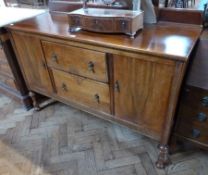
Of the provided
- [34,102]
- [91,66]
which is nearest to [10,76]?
[34,102]

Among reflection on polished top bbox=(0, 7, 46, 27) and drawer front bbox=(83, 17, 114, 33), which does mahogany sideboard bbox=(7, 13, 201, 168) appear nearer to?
drawer front bbox=(83, 17, 114, 33)

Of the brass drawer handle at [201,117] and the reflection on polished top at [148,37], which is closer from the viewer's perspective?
the reflection on polished top at [148,37]

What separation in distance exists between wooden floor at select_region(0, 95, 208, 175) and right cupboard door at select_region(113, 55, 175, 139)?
0.28 meters

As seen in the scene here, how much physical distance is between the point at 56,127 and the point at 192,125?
1054mm

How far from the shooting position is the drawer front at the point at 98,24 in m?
1.05

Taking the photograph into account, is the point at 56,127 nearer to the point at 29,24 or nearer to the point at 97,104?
the point at 97,104

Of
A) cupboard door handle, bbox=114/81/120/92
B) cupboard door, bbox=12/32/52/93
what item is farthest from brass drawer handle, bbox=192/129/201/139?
cupboard door, bbox=12/32/52/93

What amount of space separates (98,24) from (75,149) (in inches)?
35.9

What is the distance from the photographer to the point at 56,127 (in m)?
1.62

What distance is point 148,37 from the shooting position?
1024 mm

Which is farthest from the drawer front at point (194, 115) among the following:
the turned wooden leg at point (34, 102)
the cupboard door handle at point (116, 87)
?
the turned wooden leg at point (34, 102)

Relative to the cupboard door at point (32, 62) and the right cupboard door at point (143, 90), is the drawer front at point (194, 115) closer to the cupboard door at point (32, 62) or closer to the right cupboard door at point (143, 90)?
the right cupboard door at point (143, 90)

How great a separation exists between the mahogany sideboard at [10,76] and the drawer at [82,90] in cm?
45

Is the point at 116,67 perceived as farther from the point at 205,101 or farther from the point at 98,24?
the point at 205,101
